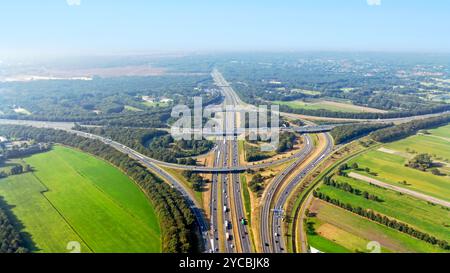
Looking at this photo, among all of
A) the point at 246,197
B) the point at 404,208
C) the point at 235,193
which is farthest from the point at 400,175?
the point at 235,193

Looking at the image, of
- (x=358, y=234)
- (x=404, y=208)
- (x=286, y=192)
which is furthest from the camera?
(x=286, y=192)

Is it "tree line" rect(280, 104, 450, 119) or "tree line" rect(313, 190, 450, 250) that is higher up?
"tree line" rect(280, 104, 450, 119)

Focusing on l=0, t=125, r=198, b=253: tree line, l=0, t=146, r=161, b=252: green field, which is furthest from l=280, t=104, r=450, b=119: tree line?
l=0, t=146, r=161, b=252: green field

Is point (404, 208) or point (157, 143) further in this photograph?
point (157, 143)

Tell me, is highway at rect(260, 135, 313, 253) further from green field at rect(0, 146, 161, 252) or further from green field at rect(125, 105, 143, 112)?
green field at rect(125, 105, 143, 112)

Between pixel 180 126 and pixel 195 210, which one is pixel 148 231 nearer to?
pixel 195 210

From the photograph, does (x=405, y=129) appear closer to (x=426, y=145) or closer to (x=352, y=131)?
(x=426, y=145)

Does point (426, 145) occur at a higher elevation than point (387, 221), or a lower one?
higher
